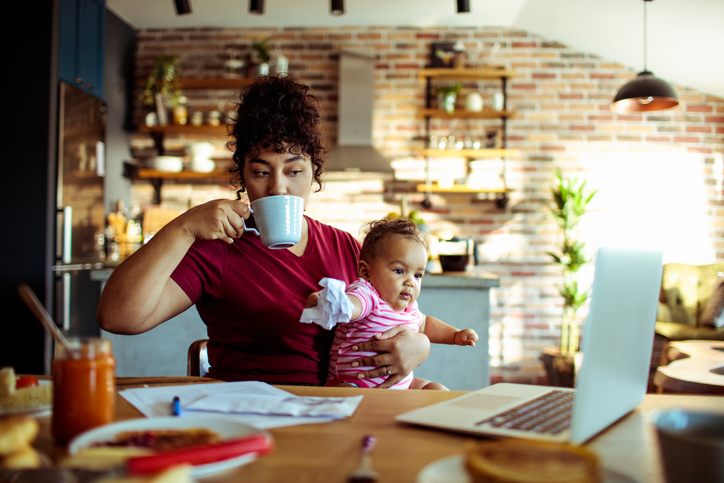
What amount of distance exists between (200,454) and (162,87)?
4580mm

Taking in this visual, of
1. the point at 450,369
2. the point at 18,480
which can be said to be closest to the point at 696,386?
the point at 450,369

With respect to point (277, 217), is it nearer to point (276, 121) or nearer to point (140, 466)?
point (276, 121)

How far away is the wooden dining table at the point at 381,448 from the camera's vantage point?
1.91 feet

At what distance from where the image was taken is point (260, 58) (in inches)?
178

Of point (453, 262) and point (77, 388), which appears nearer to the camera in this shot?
point (77, 388)

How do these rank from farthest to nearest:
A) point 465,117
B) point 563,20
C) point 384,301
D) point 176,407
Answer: point 465,117
point 563,20
point 384,301
point 176,407

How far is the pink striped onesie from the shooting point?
49.3 inches

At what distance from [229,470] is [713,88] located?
5.12m

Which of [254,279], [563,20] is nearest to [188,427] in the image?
[254,279]

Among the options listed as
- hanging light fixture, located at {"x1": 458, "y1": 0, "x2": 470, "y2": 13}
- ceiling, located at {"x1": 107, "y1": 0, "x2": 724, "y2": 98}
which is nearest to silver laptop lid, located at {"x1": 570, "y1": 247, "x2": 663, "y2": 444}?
hanging light fixture, located at {"x1": 458, "y1": 0, "x2": 470, "y2": 13}

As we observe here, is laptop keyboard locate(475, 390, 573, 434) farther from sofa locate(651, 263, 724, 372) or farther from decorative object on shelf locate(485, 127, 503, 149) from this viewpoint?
decorative object on shelf locate(485, 127, 503, 149)

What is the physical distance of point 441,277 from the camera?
276 cm

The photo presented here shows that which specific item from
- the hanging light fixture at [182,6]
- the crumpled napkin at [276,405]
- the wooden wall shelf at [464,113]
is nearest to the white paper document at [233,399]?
the crumpled napkin at [276,405]

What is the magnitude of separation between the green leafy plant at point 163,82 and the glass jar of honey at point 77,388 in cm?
431
